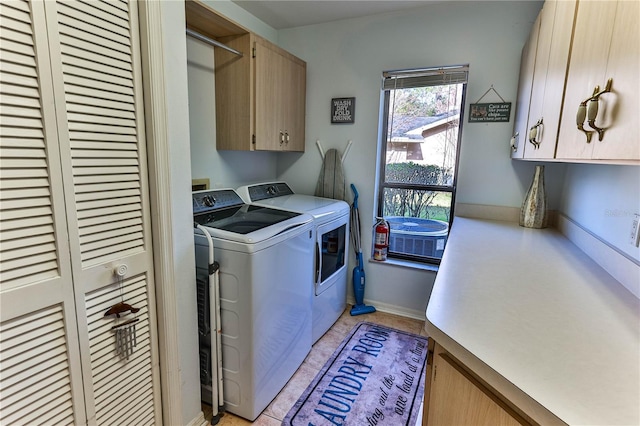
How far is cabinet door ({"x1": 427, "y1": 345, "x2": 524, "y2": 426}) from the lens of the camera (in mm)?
721

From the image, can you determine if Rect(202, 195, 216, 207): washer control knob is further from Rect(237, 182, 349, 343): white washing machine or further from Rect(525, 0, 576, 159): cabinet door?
Rect(525, 0, 576, 159): cabinet door

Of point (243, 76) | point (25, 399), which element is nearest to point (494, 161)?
point (243, 76)

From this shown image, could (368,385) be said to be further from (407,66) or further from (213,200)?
(407,66)

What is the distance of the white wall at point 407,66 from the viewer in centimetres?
221

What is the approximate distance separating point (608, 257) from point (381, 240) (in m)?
1.63

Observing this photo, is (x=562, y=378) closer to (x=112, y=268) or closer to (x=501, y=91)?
(x=112, y=268)

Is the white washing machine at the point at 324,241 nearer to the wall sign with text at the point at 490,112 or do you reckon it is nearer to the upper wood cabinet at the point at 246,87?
the upper wood cabinet at the point at 246,87

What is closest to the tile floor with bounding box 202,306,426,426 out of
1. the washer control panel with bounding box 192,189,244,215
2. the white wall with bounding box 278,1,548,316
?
the white wall with bounding box 278,1,548,316

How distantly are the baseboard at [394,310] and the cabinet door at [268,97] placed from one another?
5.13ft

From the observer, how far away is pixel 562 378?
0.63m

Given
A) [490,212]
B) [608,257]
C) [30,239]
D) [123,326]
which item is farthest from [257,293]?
[490,212]

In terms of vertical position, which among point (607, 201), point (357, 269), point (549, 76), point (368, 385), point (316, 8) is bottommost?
point (368, 385)

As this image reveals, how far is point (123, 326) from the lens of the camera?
48.3 inches

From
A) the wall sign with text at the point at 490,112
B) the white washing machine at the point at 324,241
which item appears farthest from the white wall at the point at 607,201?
the white washing machine at the point at 324,241
